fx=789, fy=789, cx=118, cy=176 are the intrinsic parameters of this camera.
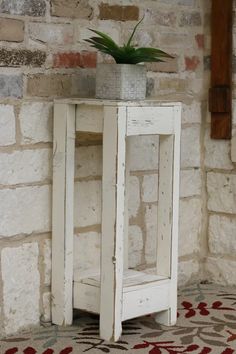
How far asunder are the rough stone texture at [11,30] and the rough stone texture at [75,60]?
0.69ft

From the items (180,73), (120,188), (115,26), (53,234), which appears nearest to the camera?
(120,188)

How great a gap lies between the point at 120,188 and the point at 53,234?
1.41 feet

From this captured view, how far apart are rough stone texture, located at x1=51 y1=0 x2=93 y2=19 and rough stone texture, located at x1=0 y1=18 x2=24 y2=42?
20cm

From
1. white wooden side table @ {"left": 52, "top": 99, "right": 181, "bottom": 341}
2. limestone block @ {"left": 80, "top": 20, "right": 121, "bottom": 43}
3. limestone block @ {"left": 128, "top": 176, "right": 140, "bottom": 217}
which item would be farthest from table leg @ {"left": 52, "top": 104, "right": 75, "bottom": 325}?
limestone block @ {"left": 128, "top": 176, "right": 140, "bottom": 217}

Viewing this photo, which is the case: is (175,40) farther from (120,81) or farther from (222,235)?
(222,235)

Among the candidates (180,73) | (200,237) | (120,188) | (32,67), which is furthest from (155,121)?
(200,237)

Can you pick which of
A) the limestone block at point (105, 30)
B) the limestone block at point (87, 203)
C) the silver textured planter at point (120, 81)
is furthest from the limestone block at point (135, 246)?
the limestone block at point (105, 30)

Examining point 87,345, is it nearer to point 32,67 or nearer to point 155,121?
point 155,121

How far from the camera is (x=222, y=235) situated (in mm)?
4086

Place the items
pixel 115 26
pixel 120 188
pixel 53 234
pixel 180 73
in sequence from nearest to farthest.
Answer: pixel 120 188 < pixel 53 234 < pixel 115 26 < pixel 180 73

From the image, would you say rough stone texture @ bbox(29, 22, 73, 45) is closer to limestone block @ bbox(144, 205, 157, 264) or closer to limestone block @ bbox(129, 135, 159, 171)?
limestone block @ bbox(129, 135, 159, 171)

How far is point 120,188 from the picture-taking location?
10.2ft

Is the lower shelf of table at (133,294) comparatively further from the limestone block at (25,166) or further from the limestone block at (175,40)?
the limestone block at (175,40)

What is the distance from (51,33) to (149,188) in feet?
3.14
